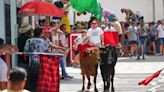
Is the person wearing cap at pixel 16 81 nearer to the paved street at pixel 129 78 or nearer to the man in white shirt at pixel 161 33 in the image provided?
the paved street at pixel 129 78

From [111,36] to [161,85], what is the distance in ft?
9.37

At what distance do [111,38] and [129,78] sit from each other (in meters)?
4.66

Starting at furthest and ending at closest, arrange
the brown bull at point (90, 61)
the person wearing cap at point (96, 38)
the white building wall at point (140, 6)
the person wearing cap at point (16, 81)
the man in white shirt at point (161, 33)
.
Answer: the white building wall at point (140, 6) < the man in white shirt at point (161, 33) < the person wearing cap at point (96, 38) < the brown bull at point (90, 61) < the person wearing cap at point (16, 81)

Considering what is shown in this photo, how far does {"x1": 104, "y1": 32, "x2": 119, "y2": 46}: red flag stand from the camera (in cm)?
1243

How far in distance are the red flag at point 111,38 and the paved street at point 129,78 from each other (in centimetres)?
164

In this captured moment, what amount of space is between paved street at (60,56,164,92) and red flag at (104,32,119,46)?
1637 millimetres

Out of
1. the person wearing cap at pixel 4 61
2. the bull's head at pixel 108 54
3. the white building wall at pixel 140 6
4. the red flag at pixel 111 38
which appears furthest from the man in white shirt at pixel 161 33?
the person wearing cap at pixel 4 61

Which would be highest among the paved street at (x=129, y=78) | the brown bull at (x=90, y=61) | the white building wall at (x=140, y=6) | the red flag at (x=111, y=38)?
the white building wall at (x=140, y=6)

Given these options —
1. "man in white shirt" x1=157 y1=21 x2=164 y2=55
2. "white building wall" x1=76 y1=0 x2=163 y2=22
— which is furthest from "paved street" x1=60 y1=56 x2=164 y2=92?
"white building wall" x1=76 y1=0 x2=163 y2=22

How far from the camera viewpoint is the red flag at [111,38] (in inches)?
489

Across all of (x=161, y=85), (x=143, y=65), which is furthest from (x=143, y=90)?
(x=143, y=65)

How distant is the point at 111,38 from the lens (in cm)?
1246

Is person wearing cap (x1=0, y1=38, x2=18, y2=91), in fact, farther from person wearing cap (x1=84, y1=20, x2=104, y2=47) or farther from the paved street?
the paved street

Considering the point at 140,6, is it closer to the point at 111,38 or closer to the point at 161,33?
the point at 161,33
